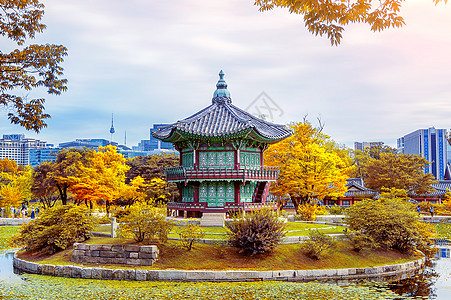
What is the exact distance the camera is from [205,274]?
20359 mm

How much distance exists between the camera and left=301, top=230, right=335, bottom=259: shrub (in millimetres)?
22703

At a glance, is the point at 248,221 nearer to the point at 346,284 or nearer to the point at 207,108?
the point at 346,284

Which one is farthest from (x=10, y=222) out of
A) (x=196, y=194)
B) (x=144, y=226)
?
(x=144, y=226)

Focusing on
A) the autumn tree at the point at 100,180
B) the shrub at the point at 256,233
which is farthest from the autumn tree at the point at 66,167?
the shrub at the point at 256,233

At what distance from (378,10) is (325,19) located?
1.19 m

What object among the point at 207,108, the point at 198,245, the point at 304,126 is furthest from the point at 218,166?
the point at 304,126

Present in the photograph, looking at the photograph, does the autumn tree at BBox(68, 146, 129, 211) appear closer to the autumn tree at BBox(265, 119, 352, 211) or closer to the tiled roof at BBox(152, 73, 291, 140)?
the tiled roof at BBox(152, 73, 291, 140)

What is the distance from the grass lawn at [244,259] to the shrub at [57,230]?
2.16 feet

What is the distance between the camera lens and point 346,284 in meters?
20.3

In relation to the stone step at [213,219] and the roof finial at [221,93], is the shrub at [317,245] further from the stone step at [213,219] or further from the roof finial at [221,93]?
the roof finial at [221,93]

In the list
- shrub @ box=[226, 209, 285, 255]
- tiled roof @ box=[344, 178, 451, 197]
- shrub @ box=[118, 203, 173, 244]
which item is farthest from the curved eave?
tiled roof @ box=[344, 178, 451, 197]

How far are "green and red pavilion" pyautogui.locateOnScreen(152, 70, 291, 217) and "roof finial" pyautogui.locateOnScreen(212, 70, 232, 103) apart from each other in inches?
92.9

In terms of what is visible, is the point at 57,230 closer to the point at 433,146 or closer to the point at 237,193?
the point at 237,193

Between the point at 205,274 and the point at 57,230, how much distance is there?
9.41 meters
